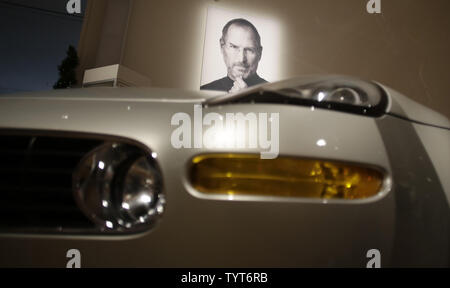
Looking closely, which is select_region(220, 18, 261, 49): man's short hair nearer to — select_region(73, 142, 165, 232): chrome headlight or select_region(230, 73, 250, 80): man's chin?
select_region(230, 73, 250, 80): man's chin

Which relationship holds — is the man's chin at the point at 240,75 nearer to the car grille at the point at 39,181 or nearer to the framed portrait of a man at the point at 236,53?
the framed portrait of a man at the point at 236,53

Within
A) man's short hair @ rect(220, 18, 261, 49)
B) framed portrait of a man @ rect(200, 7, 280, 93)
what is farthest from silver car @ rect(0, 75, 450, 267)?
man's short hair @ rect(220, 18, 261, 49)

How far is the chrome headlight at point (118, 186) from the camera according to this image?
48 centimetres

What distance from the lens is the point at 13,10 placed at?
13.3 ft

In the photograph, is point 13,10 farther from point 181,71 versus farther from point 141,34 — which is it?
point 181,71

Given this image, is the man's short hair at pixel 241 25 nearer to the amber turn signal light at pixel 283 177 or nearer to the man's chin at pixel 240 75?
the man's chin at pixel 240 75

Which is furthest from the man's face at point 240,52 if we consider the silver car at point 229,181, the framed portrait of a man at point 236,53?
the silver car at point 229,181

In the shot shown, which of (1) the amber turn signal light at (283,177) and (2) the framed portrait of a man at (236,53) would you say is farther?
(2) the framed portrait of a man at (236,53)

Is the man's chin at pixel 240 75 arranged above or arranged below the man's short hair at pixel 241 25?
below

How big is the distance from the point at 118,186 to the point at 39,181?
5.9 inches

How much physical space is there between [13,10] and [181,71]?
264 centimetres

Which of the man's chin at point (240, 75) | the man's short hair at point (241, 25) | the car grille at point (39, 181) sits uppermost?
Answer: the man's short hair at point (241, 25)

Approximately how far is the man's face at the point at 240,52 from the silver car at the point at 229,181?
285cm

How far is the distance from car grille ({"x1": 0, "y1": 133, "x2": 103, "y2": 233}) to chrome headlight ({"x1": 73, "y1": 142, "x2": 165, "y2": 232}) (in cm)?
3
